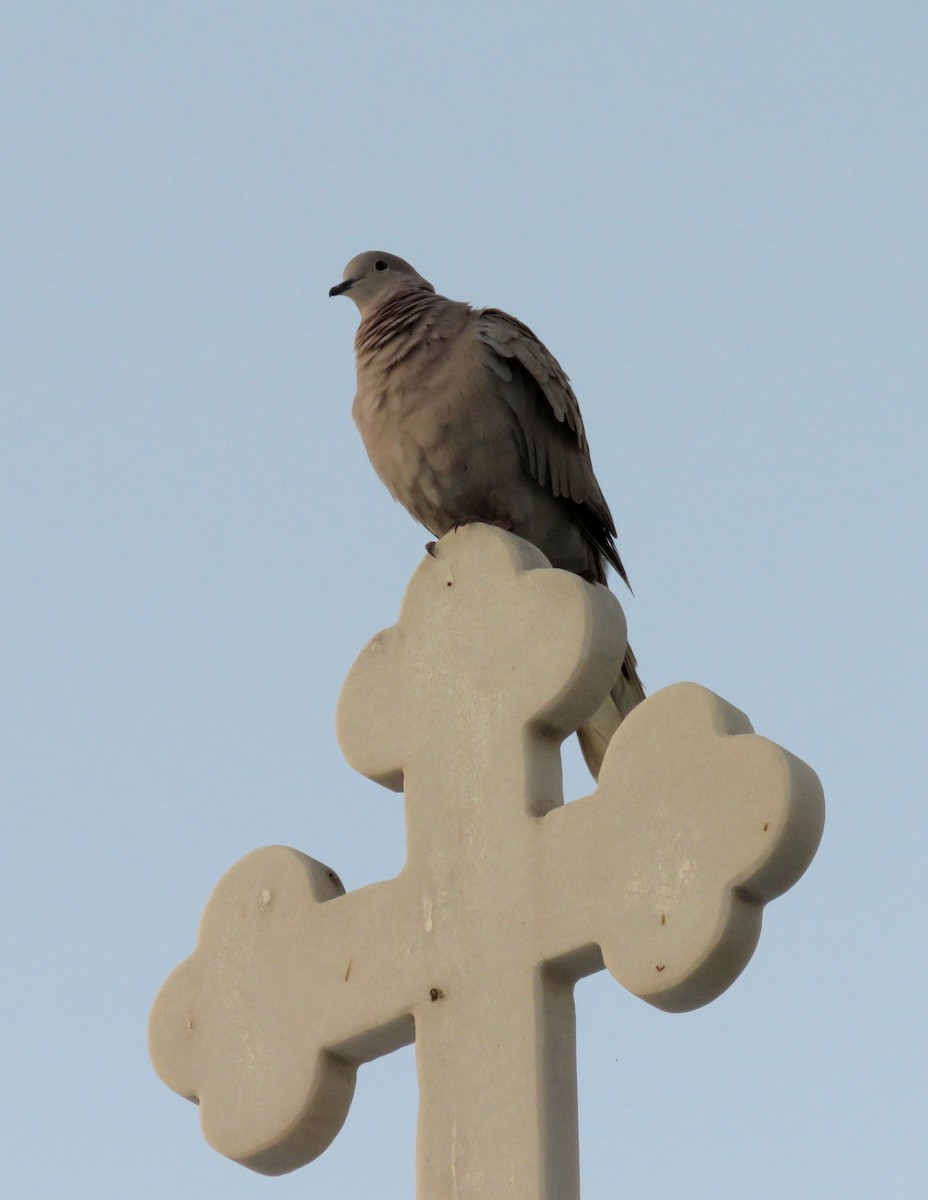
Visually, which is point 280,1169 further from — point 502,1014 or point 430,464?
point 430,464

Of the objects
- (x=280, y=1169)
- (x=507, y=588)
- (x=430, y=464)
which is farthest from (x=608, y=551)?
(x=280, y=1169)

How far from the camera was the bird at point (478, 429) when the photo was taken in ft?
15.4

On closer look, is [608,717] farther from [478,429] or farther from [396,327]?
[396,327]

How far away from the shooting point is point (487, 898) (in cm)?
284

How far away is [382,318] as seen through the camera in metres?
5.06

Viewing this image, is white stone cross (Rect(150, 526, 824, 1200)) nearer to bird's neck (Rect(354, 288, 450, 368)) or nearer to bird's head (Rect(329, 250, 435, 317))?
bird's neck (Rect(354, 288, 450, 368))

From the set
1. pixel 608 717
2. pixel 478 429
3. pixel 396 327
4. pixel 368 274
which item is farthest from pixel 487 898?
pixel 368 274

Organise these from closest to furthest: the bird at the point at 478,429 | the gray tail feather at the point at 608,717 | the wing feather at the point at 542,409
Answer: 1. the gray tail feather at the point at 608,717
2. the bird at the point at 478,429
3. the wing feather at the point at 542,409

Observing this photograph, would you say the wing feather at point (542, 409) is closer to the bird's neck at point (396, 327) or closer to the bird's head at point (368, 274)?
the bird's neck at point (396, 327)

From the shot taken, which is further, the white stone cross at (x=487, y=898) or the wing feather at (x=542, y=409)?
the wing feather at (x=542, y=409)

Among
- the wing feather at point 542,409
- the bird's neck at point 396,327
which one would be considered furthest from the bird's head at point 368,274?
the wing feather at point 542,409

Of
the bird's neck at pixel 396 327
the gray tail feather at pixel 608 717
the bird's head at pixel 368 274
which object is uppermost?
the bird's head at pixel 368 274

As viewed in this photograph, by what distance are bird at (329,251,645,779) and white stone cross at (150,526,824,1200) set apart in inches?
56.8

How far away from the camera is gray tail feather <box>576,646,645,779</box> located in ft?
13.6
